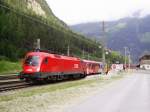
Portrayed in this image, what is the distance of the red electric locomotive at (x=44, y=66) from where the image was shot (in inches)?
1427

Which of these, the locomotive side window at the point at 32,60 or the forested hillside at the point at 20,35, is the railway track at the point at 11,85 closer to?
the locomotive side window at the point at 32,60

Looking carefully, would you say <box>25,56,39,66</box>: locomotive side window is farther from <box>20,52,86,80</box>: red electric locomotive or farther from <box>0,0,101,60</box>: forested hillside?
<box>0,0,101,60</box>: forested hillside

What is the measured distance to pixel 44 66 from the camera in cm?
3769

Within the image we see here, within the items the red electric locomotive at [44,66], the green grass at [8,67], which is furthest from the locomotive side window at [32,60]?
the green grass at [8,67]

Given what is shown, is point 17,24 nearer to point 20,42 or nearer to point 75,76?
point 20,42

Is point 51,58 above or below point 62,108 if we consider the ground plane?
above

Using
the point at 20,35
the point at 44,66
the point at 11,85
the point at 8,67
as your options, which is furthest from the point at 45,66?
Result: the point at 20,35

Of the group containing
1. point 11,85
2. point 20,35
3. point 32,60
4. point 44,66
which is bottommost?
point 11,85

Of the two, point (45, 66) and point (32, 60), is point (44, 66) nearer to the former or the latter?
point (45, 66)

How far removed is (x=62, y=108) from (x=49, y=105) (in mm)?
1130

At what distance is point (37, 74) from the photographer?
36062 millimetres

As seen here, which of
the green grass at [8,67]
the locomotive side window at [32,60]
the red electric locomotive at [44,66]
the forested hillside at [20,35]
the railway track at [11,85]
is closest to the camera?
the railway track at [11,85]

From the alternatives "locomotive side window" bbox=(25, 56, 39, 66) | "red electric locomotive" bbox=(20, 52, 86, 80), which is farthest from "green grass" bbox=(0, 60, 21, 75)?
"locomotive side window" bbox=(25, 56, 39, 66)

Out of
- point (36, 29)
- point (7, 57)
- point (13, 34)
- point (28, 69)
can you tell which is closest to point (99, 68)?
point (7, 57)
